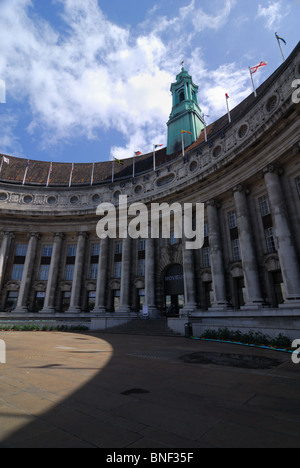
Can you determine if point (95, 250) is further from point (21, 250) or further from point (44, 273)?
point (21, 250)

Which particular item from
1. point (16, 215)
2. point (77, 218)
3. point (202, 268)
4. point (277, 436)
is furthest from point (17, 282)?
point (277, 436)

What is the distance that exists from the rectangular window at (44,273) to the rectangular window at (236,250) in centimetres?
2686

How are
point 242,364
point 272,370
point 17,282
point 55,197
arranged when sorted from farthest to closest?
1. point 55,197
2. point 17,282
3. point 242,364
4. point 272,370

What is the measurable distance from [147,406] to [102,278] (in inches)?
1196

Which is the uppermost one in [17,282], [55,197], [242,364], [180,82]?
[180,82]

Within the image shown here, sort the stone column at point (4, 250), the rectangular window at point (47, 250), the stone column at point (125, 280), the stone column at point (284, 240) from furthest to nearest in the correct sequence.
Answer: the rectangular window at point (47, 250), the stone column at point (4, 250), the stone column at point (125, 280), the stone column at point (284, 240)

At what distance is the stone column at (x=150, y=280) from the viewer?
28.7 meters

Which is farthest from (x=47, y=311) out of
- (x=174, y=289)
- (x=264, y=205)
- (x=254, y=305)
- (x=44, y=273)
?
(x=264, y=205)

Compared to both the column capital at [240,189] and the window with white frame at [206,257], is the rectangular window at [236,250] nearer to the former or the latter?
the window with white frame at [206,257]

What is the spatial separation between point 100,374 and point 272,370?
4900mm

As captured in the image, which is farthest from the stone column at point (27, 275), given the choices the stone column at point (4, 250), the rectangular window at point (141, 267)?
the rectangular window at point (141, 267)

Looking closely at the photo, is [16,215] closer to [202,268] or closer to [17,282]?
[17,282]

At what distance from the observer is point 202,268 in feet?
88.6

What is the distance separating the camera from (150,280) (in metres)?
30.2
